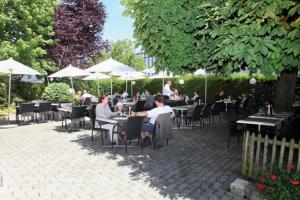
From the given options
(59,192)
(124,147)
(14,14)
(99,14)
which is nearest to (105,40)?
(99,14)

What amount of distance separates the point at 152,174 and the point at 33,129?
7.33 meters

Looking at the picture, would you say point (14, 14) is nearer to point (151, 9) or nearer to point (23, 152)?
point (23, 152)

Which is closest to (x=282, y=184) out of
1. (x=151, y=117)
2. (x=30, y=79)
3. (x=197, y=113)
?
(x=151, y=117)

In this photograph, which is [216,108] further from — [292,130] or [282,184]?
[282,184]

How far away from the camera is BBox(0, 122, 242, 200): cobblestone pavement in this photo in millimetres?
5211

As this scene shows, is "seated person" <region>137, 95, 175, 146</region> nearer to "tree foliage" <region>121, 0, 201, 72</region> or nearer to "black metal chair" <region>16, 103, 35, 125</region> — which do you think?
"tree foliage" <region>121, 0, 201, 72</region>

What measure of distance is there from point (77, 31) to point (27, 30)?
3.67 m

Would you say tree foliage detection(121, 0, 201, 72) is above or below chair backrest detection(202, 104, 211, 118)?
above

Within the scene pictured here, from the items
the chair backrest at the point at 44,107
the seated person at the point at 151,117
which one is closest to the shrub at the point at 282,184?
the seated person at the point at 151,117

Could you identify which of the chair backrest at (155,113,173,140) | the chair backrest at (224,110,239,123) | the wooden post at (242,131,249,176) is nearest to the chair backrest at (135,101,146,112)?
the chair backrest at (155,113,173,140)

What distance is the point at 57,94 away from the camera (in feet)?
49.4

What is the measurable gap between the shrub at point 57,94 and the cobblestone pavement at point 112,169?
508 centimetres

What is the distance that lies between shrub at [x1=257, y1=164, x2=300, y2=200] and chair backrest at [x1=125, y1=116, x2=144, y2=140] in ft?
12.4

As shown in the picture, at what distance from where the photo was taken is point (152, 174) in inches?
246
